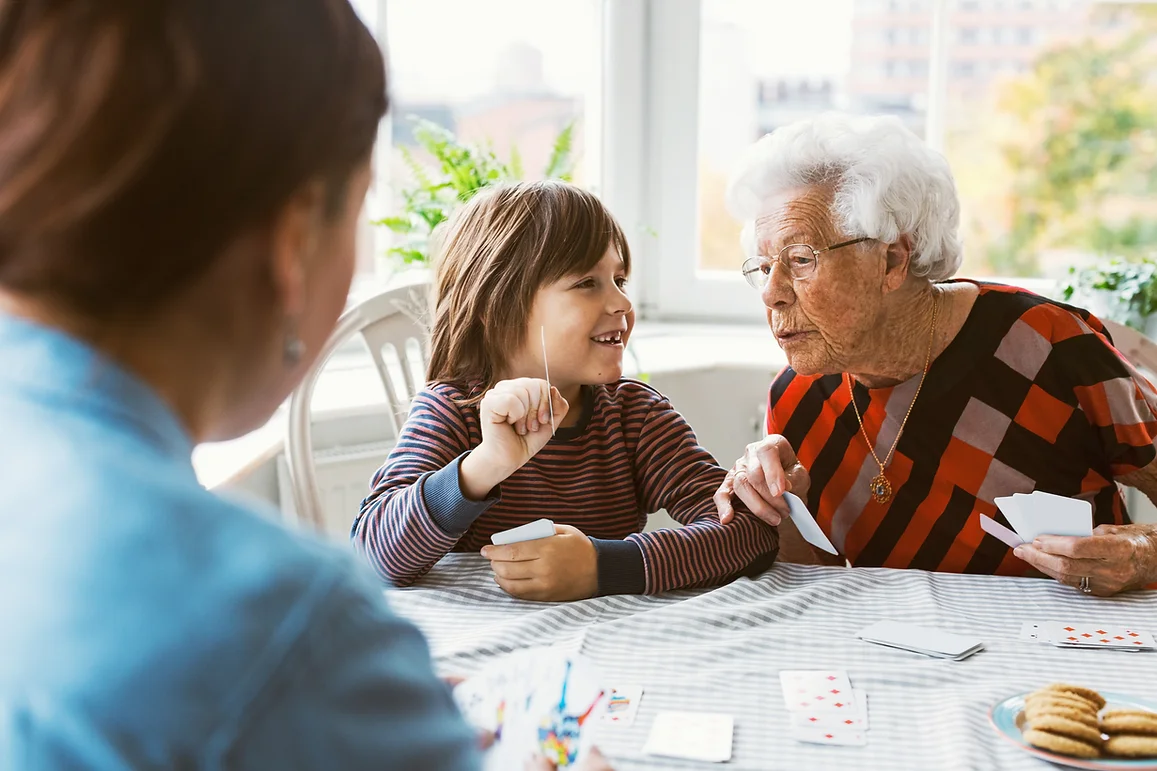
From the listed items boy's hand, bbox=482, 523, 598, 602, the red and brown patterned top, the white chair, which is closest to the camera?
boy's hand, bbox=482, 523, 598, 602

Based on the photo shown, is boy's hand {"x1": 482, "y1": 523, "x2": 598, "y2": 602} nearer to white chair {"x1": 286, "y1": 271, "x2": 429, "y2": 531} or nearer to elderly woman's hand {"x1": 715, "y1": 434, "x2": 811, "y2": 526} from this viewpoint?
elderly woman's hand {"x1": 715, "y1": 434, "x2": 811, "y2": 526}

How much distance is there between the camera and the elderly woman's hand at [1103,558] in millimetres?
1446

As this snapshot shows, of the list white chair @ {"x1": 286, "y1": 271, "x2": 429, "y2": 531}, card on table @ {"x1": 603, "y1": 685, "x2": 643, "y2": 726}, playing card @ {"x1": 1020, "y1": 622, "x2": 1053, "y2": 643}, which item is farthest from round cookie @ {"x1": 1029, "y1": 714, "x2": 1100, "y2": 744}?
white chair @ {"x1": 286, "y1": 271, "x2": 429, "y2": 531}

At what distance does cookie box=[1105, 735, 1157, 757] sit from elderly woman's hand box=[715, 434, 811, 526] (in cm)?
65

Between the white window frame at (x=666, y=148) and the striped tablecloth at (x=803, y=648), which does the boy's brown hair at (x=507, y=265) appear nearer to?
the striped tablecloth at (x=803, y=648)

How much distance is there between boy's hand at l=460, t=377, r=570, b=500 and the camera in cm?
145

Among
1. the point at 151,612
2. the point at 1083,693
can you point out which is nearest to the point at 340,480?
the point at 1083,693

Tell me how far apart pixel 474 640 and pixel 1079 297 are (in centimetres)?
215

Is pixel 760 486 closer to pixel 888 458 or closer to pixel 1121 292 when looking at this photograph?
pixel 888 458

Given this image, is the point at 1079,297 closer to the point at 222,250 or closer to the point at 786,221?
the point at 786,221

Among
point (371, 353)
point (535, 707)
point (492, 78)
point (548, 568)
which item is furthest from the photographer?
point (492, 78)

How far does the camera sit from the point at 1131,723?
1.01 m

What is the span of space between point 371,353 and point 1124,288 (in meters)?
1.88

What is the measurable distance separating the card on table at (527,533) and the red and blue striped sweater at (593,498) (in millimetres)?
55
